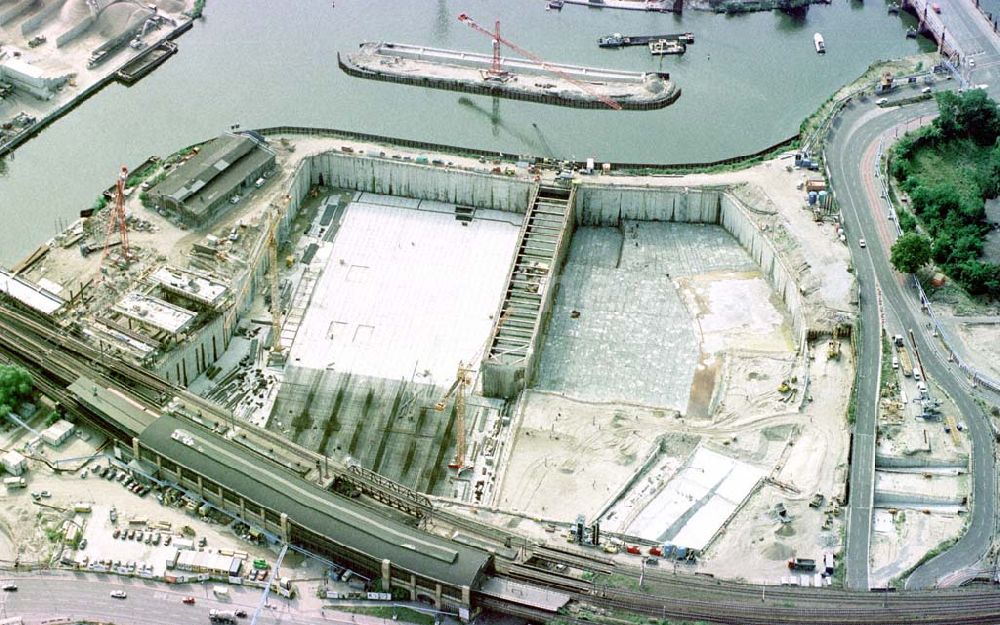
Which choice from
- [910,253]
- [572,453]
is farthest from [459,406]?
[910,253]

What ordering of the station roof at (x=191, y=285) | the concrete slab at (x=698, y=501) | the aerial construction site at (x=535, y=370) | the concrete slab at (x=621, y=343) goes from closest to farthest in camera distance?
the concrete slab at (x=698, y=501)
the aerial construction site at (x=535, y=370)
the concrete slab at (x=621, y=343)
the station roof at (x=191, y=285)

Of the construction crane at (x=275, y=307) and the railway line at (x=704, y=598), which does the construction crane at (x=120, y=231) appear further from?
the railway line at (x=704, y=598)

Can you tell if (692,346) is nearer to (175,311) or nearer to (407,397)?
(407,397)

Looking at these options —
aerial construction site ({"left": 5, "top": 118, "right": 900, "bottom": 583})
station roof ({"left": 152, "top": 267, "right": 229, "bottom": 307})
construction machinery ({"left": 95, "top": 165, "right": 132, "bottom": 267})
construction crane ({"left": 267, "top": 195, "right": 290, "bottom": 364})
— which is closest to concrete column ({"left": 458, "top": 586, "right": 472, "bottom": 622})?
aerial construction site ({"left": 5, "top": 118, "right": 900, "bottom": 583})

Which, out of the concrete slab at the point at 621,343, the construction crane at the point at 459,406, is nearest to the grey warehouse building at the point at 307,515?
the construction crane at the point at 459,406

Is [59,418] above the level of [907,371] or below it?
below

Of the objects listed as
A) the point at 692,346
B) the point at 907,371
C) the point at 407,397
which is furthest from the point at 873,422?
the point at 407,397
